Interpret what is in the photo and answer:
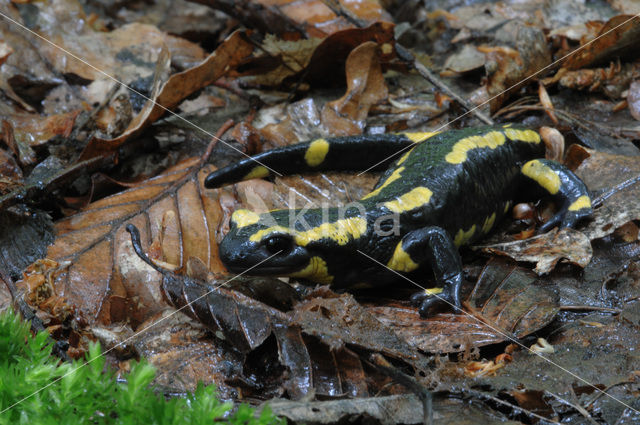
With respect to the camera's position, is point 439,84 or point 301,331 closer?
point 301,331

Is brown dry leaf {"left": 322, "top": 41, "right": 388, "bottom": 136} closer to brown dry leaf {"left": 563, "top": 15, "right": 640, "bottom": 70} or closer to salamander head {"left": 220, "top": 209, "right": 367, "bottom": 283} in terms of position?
salamander head {"left": 220, "top": 209, "right": 367, "bottom": 283}

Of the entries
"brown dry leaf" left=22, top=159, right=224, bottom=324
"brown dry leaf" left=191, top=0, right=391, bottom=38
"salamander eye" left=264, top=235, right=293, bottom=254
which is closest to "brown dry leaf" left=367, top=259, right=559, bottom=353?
"salamander eye" left=264, top=235, right=293, bottom=254

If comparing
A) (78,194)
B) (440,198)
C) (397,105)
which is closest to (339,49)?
(397,105)

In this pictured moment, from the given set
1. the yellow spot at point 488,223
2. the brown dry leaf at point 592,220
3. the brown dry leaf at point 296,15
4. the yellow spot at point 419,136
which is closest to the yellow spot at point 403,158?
the yellow spot at point 419,136

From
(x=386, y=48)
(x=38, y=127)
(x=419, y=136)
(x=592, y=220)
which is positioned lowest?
(x=592, y=220)

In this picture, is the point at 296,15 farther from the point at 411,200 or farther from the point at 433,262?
the point at 433,262

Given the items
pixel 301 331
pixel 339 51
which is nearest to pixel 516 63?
pixel 339 51

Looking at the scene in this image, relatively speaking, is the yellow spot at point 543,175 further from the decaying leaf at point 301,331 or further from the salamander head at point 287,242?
the decaying leaf at point 301,331
